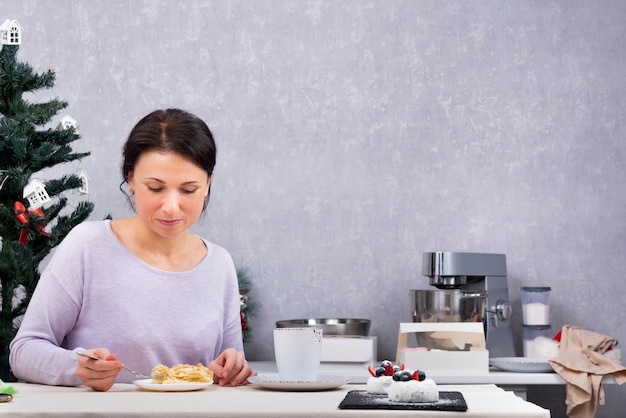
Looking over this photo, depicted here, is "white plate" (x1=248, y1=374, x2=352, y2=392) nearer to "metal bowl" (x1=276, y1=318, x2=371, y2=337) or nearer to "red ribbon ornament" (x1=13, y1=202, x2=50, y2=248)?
"red ribbon ornament" (x1=13, y1=202, x2=50, y2=248)

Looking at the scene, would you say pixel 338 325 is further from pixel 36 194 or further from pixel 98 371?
pixel 98 371

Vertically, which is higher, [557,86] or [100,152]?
[557,86]

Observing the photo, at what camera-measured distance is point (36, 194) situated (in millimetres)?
2391

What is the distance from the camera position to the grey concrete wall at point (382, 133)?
3176 millimetres

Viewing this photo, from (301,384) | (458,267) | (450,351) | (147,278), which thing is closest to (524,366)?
(450,351)

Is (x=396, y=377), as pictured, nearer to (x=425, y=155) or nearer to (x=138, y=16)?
(x=425, y=155)

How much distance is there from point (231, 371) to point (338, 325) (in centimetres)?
135

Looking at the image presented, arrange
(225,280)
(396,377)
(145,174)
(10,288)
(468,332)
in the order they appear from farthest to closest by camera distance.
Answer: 1. (468,332)
2. (10,288)
3. (225,280)
4. (145,174)
5. (396,377)

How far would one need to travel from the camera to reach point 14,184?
7.88 ft

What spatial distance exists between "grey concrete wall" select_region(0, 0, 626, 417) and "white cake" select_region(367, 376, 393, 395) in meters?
1.91

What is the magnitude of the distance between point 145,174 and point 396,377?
728 millimetres

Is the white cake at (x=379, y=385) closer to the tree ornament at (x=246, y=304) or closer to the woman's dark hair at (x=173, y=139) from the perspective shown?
the woman's dark hair at (x=173, y=139)

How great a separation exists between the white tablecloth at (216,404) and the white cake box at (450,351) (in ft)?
4.22

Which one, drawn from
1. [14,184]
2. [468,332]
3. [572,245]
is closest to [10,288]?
[14,184]
